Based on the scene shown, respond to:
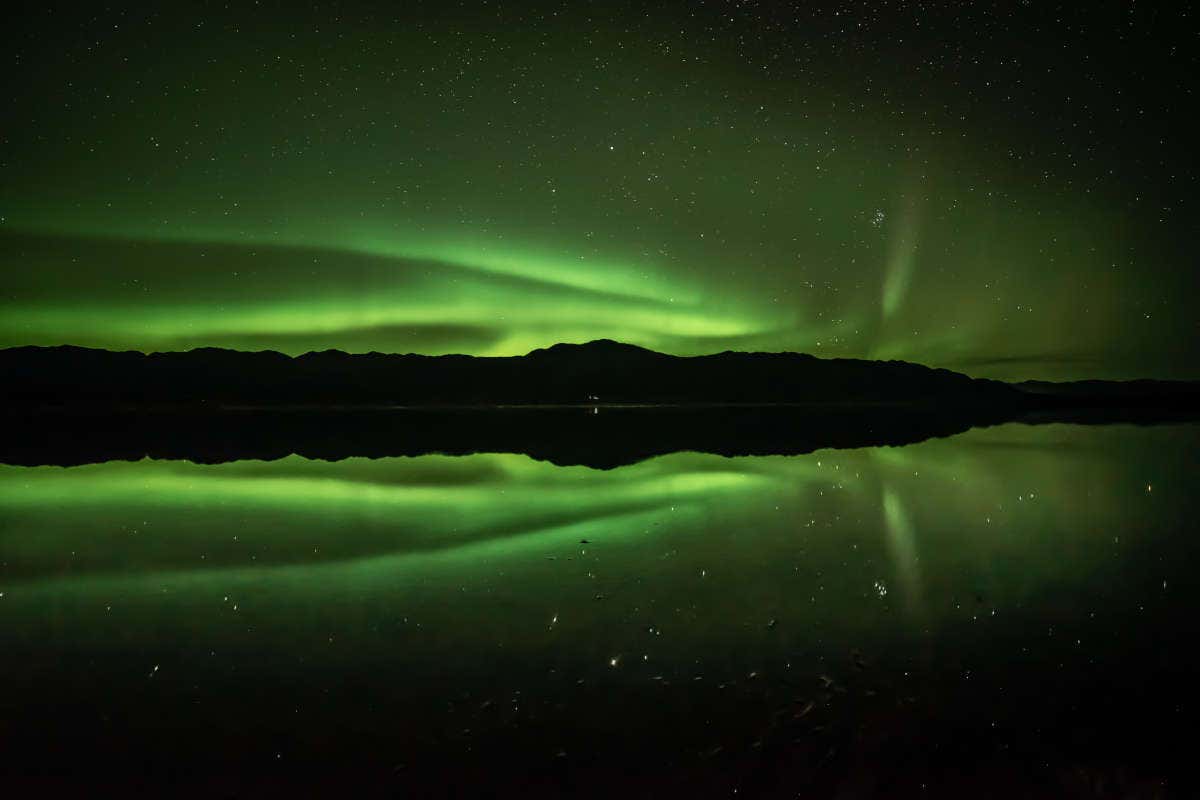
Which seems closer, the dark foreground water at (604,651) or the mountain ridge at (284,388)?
the dark foreground water at (604,651)

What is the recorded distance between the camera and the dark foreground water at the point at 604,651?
4.71 metres

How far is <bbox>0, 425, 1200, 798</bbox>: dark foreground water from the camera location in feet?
15.5

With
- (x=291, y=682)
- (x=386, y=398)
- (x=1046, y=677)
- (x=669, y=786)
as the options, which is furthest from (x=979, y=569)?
(x=386, y=398)

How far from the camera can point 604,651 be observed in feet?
21.7

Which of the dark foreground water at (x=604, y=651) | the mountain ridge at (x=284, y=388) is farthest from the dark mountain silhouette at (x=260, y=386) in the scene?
the dark foreground water at (x=604, y=651)

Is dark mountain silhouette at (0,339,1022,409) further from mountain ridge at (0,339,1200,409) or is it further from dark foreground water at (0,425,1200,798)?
dark foreground water at (0,425,1200,798)

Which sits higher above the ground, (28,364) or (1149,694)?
(28,364)

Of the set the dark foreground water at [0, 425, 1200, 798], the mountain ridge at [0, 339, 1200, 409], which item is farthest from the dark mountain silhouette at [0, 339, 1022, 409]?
the dark foreground water at [0, 425, 1200, 798]

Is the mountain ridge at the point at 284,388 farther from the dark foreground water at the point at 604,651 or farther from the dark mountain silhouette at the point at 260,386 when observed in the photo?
the dark foreground water at the point at 604,651

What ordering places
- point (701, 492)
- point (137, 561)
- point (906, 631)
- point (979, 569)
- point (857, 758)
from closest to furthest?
point (857, 758)
point (906, 631)
point (979, 569)
point (137, 561)
point (701, 492)

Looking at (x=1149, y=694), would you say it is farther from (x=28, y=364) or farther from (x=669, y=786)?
(x=28, y=364)

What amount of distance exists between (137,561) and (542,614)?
591 cm

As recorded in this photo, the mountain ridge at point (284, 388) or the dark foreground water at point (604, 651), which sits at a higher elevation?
the mountain ridge at point (284, 388)

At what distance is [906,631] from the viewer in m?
7.16
